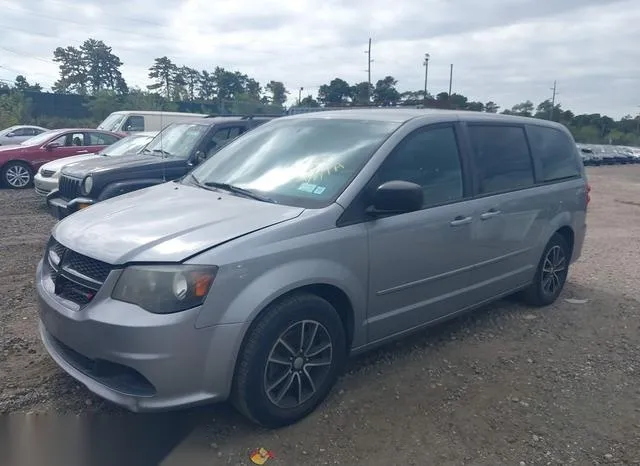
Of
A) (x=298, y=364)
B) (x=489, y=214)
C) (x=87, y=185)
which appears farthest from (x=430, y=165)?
(x=87, y=185)

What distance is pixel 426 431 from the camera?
329cm

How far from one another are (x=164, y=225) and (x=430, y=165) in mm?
1926

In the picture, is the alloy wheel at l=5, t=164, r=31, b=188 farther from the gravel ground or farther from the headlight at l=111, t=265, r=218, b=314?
the headlight at l=111, t=265, r=218, b=314

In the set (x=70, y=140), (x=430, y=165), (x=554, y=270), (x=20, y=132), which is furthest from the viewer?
(x=20, y=132)

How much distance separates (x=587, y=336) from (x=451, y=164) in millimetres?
2007

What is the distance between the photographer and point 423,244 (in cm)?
388

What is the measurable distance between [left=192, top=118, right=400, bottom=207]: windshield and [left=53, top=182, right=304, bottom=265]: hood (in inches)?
8.3

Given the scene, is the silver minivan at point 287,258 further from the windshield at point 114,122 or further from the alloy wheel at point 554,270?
the windshield at point 114,122

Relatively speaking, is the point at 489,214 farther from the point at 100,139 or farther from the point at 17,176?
the point at 17,176

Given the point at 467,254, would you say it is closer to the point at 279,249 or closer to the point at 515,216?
the point at 515,216

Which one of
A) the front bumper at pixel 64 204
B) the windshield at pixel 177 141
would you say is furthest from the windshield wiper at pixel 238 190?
the windshield at pixel 177 141

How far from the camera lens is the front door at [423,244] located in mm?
3654

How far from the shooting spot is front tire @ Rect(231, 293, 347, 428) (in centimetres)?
304

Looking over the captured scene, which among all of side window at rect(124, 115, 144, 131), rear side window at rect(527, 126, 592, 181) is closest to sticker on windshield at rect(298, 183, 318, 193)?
rear side window at rect(527, 126, 592, 181)
